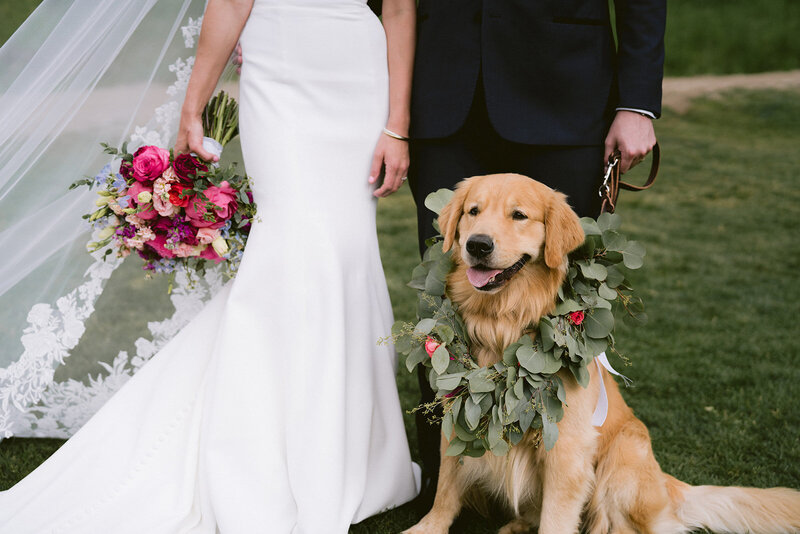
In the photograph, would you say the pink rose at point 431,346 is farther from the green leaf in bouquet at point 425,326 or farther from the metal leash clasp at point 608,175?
the metal leash clasp at point 608,175

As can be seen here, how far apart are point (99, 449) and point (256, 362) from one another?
76 cm

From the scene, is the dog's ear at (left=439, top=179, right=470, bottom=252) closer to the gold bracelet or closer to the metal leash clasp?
the gold bracelet

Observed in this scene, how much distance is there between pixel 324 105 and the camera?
2.81 meters

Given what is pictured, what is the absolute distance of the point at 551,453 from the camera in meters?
2.54

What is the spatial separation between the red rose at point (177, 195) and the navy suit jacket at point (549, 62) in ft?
3.38

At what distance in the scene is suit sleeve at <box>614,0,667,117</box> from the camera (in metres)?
2.65

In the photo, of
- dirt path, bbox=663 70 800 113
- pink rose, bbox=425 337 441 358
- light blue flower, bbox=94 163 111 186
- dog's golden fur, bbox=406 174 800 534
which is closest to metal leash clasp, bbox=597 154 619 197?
dog's golden fur, bbox=406 174 800 534

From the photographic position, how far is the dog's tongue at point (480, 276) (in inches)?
94.6

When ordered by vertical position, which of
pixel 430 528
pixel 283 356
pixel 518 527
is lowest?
pixel 518 527

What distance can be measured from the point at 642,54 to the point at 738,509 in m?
1.71

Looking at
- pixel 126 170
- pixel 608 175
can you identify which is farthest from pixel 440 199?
pixel 126 170

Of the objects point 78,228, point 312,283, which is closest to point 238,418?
point 312,283

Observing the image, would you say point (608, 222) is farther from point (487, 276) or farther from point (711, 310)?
point (711, 310)

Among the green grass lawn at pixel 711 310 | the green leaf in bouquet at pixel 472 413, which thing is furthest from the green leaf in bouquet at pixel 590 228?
the green grass lawn at pixel 711 310
